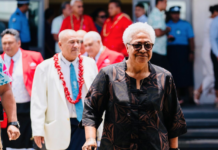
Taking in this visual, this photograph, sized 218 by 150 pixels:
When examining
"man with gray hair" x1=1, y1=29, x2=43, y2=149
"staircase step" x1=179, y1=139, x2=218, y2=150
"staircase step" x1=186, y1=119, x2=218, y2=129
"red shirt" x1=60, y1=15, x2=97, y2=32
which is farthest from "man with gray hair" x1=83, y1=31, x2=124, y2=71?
"red shirt" x1=60, y1=15, x2=97, y2=32

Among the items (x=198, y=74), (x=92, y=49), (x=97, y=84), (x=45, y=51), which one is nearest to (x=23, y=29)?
(x=45, y=51)

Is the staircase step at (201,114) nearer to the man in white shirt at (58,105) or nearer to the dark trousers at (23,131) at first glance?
the dark trousers at (23,131)

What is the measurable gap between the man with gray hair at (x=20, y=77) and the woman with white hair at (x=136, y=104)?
2673 mm

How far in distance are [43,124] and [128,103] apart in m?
1.73

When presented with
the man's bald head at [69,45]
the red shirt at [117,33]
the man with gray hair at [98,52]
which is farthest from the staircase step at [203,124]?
the man's bald head at [69,45]

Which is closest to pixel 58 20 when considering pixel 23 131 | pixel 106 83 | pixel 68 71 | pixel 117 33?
pixel 117 33

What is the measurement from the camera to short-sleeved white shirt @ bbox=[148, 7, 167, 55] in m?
7.26

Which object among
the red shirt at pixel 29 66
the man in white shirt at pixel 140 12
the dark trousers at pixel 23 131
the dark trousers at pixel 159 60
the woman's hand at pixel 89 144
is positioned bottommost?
the dark trousers at pixel 23 131

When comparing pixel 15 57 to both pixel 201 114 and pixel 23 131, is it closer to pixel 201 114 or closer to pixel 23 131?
pixel 23 131

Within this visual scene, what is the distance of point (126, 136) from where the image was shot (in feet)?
9.46

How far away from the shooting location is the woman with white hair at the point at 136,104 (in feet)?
9.45

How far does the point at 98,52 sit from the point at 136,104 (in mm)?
2954

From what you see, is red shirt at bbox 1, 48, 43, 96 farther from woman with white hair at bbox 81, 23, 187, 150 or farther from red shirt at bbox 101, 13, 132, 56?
woman with white hair at bbox 81, 23, 187, 150

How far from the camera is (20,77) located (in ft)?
18.2
